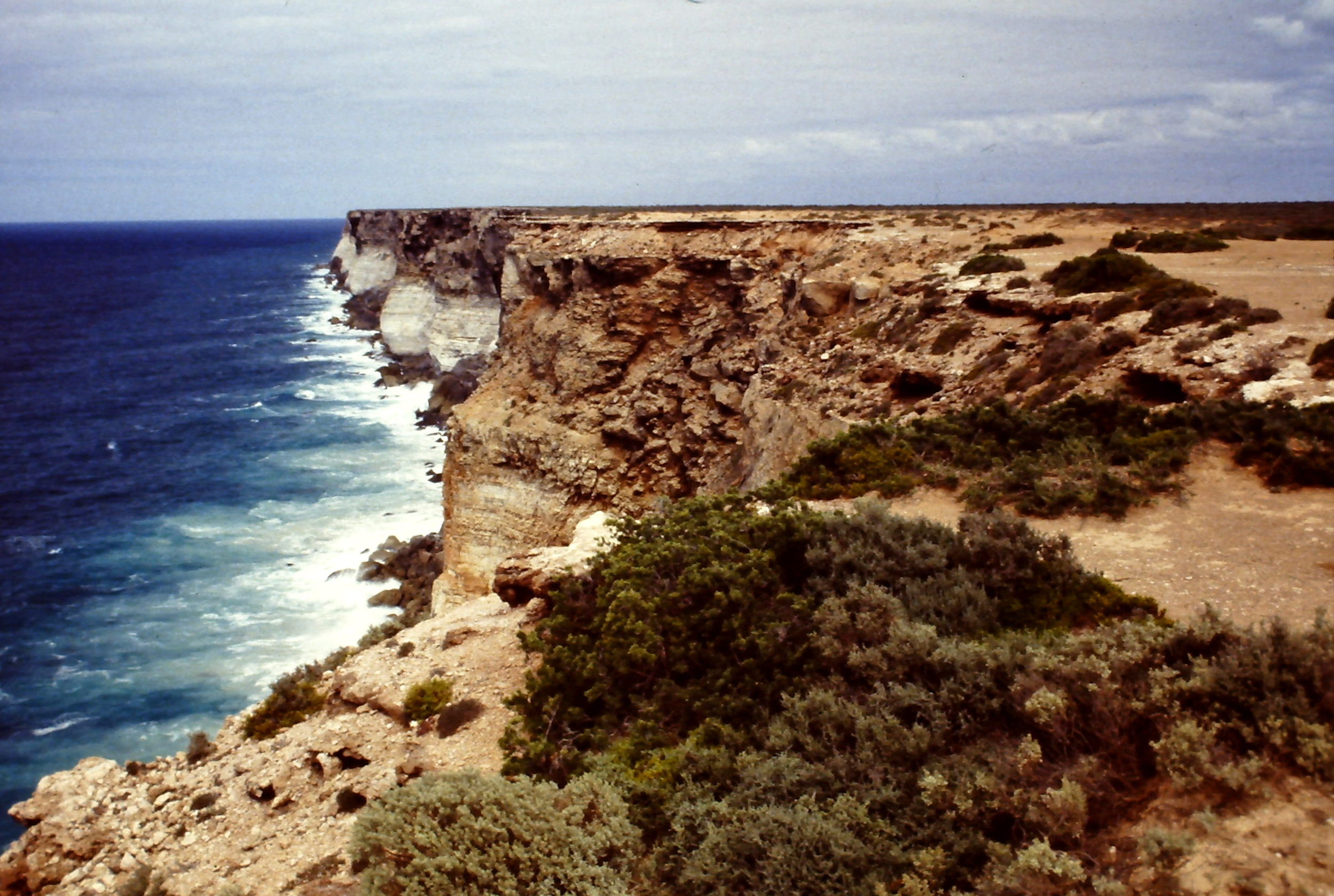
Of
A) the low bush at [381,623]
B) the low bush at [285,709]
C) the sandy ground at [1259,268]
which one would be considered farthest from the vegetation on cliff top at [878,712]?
the sandy ground at [1259,268]

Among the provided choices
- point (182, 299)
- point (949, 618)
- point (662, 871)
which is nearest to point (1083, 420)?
point (949, 618)

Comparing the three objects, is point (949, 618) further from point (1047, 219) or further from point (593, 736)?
point (1047, 219)

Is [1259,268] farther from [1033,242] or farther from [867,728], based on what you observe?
[867,728]

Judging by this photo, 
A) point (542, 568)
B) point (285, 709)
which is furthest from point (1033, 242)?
point (285, 709)

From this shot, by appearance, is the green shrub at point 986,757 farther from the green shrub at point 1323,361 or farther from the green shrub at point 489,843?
the green shrub at point 1323,361

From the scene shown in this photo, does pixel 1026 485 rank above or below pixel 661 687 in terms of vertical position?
above

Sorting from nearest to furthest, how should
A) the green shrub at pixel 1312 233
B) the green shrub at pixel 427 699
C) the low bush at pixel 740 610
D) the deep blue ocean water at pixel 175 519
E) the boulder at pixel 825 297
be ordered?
1. the low bush at pixel 740 610
2. the green shrub at pixel 427 699
3. the boulder at pixel 825 297
4. the deep blue ocean water at pixel 175 519
5. the green shrub at pixel 1312 233

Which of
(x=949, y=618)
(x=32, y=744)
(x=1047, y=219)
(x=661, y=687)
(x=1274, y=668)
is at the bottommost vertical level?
(x=32, y=744)
